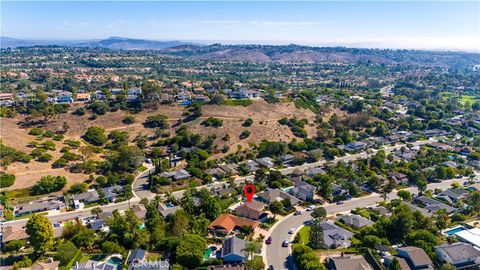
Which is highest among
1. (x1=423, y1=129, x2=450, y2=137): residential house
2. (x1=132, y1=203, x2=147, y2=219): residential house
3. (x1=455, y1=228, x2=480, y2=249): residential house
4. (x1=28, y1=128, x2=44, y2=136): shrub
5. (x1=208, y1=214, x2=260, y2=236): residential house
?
(x1=28, y1=128, x2=44, y2=136): shrub

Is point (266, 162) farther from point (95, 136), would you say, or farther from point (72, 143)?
point (72, 143)

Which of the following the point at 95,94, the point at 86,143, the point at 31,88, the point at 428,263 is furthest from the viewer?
the point at 31,88

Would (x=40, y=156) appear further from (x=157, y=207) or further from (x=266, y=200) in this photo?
(x=266, y=200)

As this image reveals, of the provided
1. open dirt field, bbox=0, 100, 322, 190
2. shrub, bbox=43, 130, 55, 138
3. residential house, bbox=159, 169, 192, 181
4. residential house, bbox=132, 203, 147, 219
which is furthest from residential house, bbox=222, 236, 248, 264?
shrub, bbox=43, 130, 55, 138

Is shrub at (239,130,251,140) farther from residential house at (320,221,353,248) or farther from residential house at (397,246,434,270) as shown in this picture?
residential house at (397,246,434,270)

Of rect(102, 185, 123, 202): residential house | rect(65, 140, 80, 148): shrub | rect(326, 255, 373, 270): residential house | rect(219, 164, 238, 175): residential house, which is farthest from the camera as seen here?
rect(65, 140, 80, 148): shrub

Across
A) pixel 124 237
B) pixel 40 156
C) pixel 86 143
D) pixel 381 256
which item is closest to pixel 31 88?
pixel 86 143

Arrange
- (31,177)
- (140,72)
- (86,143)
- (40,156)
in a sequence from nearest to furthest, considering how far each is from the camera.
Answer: (31,177) → (40,156) → (86,143) → (140,72)

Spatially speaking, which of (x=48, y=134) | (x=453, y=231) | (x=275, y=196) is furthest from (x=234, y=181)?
(x=48, y=134)
